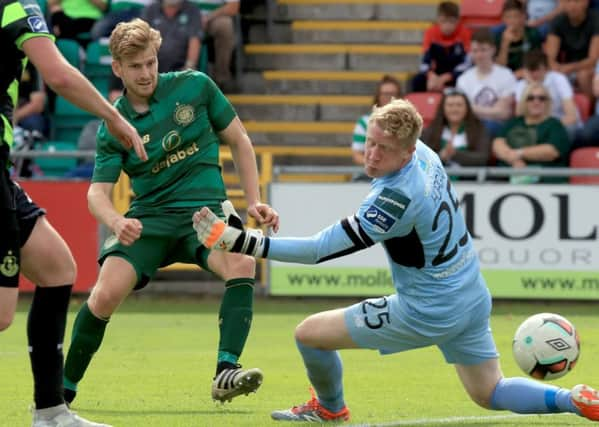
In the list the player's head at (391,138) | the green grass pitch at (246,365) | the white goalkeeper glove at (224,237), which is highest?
the player's head at (391,138)

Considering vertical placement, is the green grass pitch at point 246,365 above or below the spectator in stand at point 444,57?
below

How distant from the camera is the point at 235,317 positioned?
7.48 meters

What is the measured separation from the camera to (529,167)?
14.2 metres

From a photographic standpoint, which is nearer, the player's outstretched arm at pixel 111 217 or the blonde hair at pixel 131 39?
the player's outstretched arm at pixel 111 217

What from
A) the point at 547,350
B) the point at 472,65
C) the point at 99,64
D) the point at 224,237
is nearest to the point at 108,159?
the point at 224,237

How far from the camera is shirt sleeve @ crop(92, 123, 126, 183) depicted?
7602mm

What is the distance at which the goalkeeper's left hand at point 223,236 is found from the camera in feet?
20.0

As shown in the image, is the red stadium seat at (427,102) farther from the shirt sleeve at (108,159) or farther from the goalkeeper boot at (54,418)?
the goalkeeper boot at (54,418)

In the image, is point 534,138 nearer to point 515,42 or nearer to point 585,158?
point 585,158

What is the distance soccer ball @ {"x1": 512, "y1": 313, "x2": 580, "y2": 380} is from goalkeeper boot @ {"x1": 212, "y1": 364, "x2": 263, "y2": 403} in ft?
4.07

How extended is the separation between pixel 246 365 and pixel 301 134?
7.78 meters

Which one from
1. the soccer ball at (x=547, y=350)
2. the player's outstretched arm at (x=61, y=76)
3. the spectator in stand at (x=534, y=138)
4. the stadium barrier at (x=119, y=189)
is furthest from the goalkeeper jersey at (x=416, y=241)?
the spectator in stand at (x=534, y=138)

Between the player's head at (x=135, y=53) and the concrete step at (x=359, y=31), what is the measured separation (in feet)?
35.7

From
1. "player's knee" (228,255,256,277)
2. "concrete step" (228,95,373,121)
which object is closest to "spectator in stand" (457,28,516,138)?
"concrete step" (228,95,373,121)
